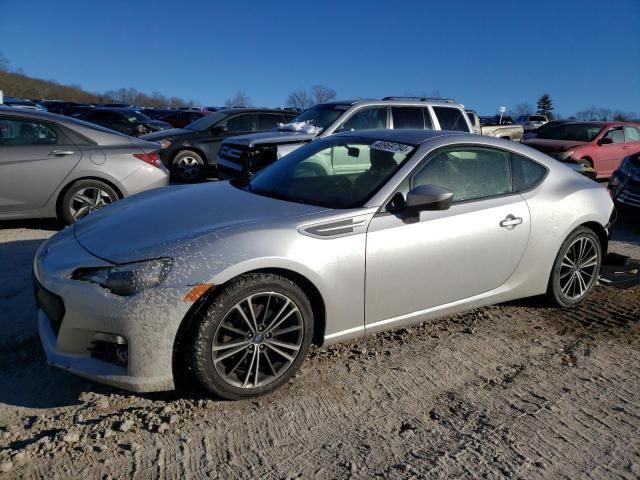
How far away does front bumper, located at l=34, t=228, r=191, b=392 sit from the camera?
2.61m

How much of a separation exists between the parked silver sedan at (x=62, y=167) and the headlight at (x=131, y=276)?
377 cm

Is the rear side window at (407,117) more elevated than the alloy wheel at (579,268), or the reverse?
the rear side window at (407,117)

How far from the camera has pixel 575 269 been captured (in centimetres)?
436

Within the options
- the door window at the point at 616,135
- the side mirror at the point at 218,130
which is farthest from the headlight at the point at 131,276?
the door window at the point at 616,135

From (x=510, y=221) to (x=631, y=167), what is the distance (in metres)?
5.58

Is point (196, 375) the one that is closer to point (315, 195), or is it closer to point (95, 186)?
point (315, 195)

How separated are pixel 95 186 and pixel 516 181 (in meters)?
4.75

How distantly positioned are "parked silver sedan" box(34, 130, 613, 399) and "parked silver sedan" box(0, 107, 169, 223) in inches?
102

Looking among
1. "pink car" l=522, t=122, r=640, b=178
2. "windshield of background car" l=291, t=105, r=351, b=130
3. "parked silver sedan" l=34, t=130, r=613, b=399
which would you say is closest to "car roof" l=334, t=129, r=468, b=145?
"parked silver sedan" l=34, t=130, r=613, b=399

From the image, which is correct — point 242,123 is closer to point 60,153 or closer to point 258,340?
point 60,153

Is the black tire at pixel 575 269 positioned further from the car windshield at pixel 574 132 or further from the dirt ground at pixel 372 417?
the car windshield at pixel 574 132

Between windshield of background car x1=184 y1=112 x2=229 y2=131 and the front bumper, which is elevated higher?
windshield of background car x1=184 y1=112 x2=229 y2=131

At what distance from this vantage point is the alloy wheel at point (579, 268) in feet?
14.1

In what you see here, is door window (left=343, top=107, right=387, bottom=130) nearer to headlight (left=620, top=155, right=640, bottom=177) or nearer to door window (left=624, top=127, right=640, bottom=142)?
headlight (left=620, top=155, right=640, bottom=177)
